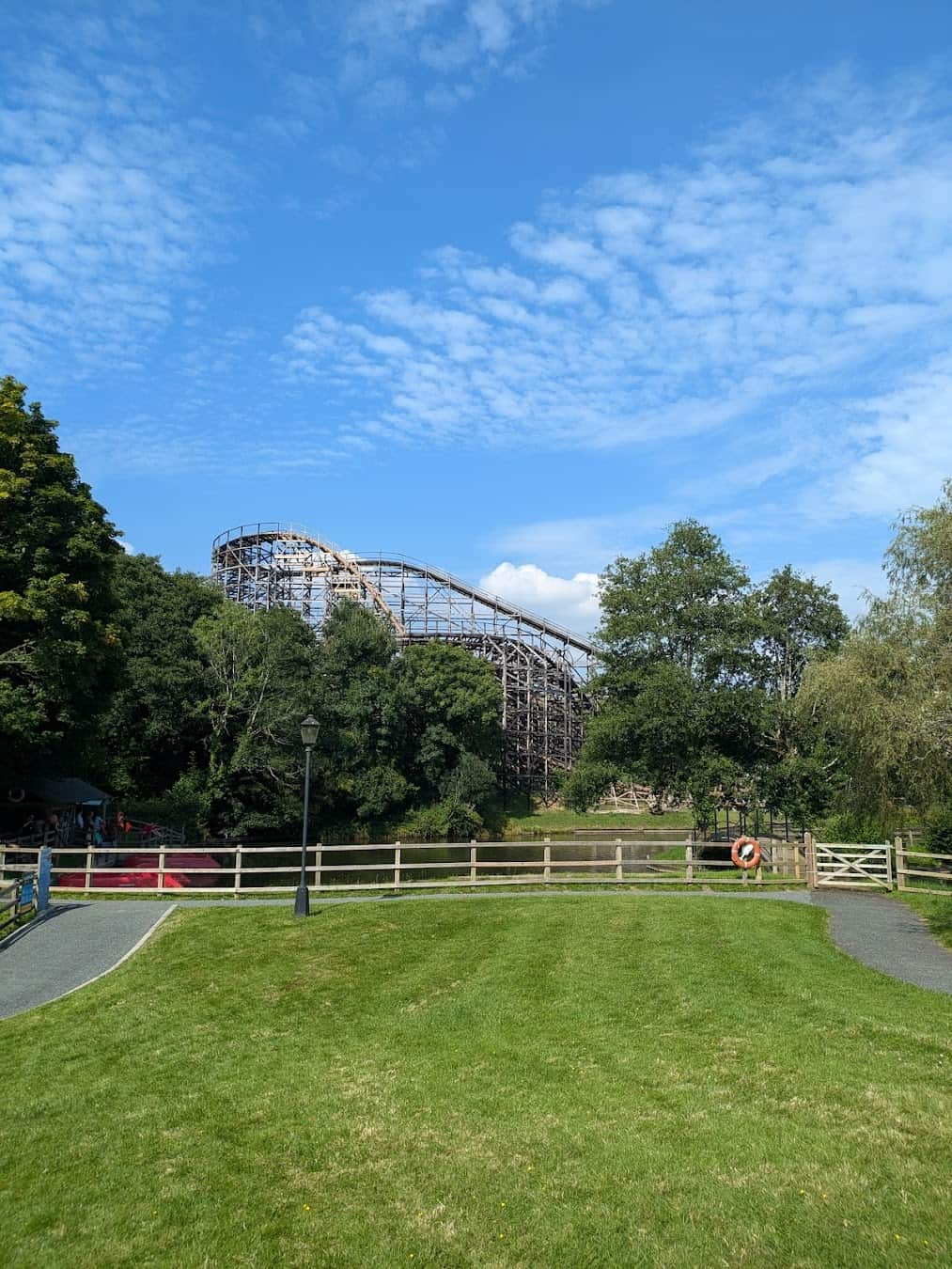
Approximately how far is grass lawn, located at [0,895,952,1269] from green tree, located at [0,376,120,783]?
42.7 ft

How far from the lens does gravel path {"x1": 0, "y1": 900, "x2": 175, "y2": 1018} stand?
1263cm

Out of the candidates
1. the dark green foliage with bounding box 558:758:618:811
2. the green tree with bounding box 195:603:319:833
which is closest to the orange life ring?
the dark green foliage with bounding box 558:758:618:811

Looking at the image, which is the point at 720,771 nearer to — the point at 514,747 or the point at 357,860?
the point at 357,860

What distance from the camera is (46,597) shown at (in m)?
23.9

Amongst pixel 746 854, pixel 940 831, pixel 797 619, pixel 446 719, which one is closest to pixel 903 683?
pixel 746 854

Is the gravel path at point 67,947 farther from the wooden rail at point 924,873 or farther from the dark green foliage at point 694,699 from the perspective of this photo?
the dark green foliage at point 694,699

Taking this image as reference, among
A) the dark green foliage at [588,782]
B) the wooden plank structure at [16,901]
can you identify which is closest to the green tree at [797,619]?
the dark green foliage at [588,782]

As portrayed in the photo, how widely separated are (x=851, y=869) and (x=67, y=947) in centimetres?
1670

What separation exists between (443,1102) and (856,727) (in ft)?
44.6

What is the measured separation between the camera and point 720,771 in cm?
3159

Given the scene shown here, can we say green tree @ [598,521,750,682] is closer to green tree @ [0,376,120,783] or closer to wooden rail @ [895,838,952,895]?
wooden rail @ [895,838,952,895]

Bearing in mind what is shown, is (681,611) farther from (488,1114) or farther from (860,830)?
(488,1114)

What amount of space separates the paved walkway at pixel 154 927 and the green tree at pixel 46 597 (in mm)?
7756

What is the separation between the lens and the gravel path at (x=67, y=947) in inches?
497
